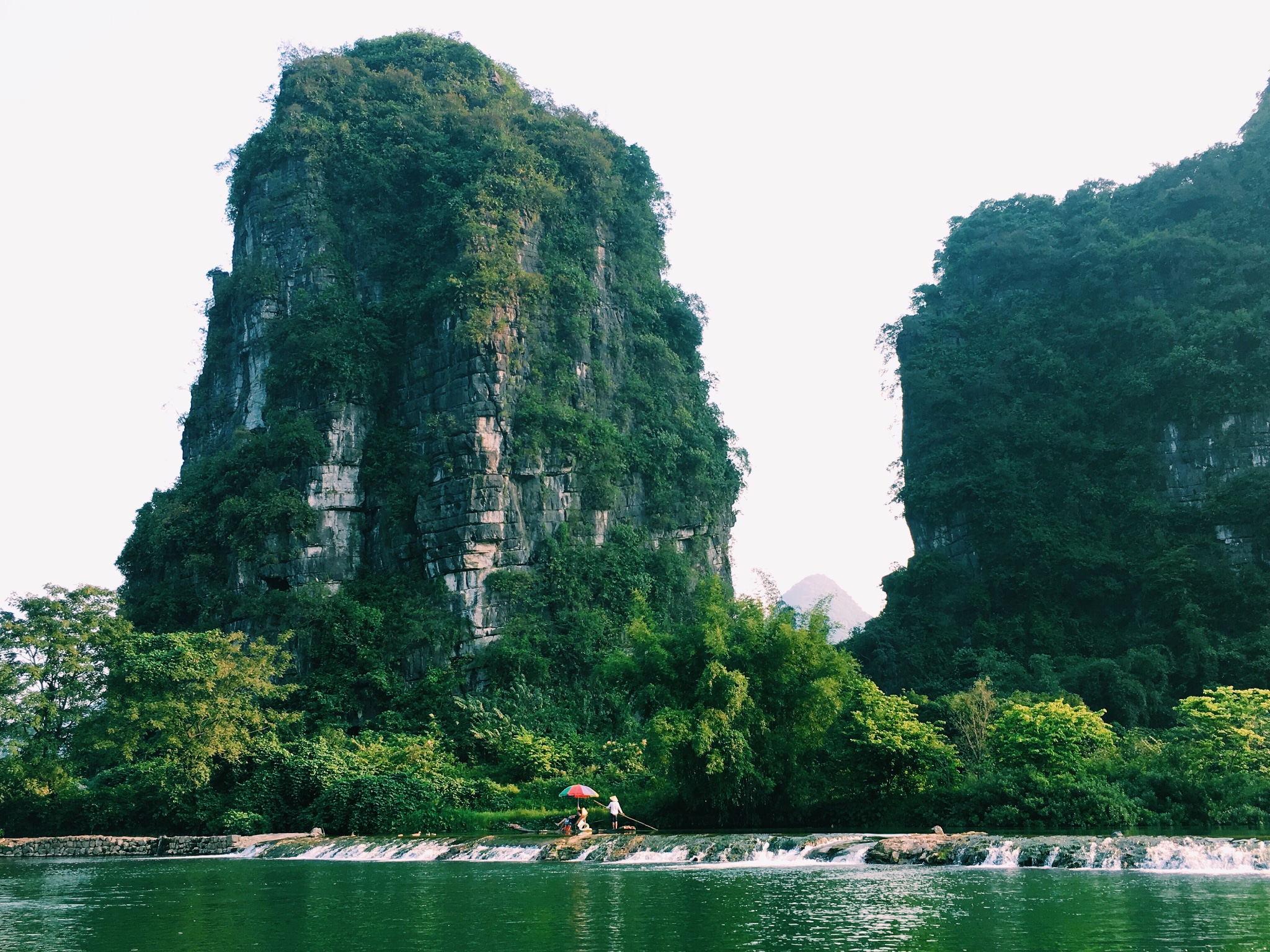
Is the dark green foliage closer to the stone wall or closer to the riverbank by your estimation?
the stone wall

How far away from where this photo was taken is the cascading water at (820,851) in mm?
16172

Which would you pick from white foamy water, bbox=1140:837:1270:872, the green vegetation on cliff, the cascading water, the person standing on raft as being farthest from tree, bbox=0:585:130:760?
white foamy water, bbox=1140:837:1270:872

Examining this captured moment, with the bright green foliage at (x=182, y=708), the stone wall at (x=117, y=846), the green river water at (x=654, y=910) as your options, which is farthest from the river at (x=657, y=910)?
the bright green foliage at (x=182, y=708)

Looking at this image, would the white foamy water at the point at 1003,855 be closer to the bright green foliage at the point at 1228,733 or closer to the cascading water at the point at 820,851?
the cascading water at the point at 820,851

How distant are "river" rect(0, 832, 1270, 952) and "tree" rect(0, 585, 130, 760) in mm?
11110

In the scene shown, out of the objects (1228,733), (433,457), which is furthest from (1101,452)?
(433,457)

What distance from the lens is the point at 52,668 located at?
28953 millimetres

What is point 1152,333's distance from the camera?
4844cm

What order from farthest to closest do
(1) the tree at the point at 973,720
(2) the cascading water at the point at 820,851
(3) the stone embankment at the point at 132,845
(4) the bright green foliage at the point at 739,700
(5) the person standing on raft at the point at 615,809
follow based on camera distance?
(3) the stone embankment at the point at 132,845 → (1) the tree at the point at 973,720 → (5) the person standing on raft at the point at 615,809 → (4) the bright green foliage at the point at 739,700 → (2) the cascading water at the point at 820,851

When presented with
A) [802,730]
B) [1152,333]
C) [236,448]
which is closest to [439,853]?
[802,730]

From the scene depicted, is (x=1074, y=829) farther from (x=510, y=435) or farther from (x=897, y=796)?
(x=510, y=435)

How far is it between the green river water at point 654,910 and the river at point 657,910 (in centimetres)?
4

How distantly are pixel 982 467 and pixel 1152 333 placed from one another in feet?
30.9

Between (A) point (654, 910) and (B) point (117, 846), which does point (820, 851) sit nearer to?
(A) point (654, 910)
